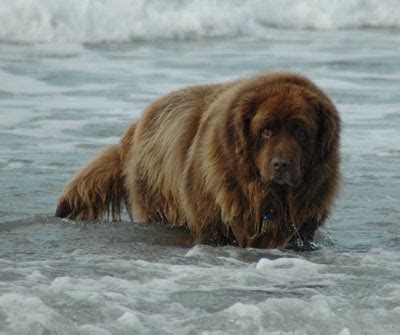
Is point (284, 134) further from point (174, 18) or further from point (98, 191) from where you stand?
point (174, 18)

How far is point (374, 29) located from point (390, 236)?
17.5 metres

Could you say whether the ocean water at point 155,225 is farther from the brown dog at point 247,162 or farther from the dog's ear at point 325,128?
the dog's ear at point 325,128

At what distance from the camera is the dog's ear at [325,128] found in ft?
22.9

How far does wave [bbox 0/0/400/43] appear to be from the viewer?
20.7 metres

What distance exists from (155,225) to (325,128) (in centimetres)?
163

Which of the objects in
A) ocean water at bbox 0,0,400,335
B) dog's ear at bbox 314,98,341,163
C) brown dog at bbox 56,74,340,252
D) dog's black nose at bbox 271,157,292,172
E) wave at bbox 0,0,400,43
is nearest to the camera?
ocean water at bbox 0,0,400,335

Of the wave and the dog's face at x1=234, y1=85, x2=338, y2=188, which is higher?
the dog's face at x1=234, y1=85, x2=338, y2=188

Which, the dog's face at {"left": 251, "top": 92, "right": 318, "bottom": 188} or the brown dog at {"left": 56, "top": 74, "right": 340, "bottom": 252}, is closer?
the dog's face at {"left": 251, "top": 92, "right": 318, "bottom": 188}

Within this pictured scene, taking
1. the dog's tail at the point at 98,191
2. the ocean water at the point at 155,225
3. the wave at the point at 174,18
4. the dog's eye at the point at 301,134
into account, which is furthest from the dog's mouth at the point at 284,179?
the wave at the point at 174,18

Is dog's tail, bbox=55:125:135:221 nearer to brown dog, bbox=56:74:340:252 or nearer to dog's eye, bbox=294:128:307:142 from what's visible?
brown dog, bbox=56:74:340:252

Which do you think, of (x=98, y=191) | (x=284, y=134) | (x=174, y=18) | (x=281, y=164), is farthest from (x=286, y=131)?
(x=174, y=18)

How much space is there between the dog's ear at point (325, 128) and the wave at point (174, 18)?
13.5m

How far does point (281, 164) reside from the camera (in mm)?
6688

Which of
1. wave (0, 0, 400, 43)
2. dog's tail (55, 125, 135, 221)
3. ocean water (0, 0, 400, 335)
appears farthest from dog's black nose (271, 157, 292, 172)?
wave (0, 0, 400, 43)
